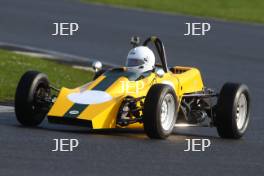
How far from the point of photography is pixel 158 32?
89.0ft

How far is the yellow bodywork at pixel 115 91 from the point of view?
13156 millimetres

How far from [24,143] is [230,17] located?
18322 mm

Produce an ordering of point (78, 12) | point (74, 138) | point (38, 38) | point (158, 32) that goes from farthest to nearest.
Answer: point (78, 12)
point (158, 32)
point (38, 38)
point (74, 138)

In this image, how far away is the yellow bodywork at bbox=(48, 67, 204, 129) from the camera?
13.2 meters

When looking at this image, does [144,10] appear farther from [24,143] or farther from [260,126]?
[24,143]

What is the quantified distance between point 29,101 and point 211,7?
1818 centimetres

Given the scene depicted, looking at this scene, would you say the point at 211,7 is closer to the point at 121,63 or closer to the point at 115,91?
the point at 121,63

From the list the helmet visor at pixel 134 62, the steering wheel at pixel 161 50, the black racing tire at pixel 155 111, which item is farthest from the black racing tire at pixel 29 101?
the steering wheel at pixel 161 50

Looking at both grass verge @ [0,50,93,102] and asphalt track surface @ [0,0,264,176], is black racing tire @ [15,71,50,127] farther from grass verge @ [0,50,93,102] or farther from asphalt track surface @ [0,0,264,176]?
grass verge @ [0,50,93,102]

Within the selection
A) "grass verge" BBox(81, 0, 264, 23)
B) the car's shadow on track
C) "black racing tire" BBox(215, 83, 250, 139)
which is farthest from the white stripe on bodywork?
"grass verge" BBox(81, 0, 264, 23)

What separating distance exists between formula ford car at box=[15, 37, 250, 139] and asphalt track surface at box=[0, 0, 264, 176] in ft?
0.65

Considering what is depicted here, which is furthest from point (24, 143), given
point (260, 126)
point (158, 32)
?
point (158, 32)

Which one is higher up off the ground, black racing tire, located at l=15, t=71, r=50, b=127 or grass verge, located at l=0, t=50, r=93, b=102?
black racing tire, located at l=15, t=71, r=50, b=127

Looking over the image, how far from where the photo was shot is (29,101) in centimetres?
1362
